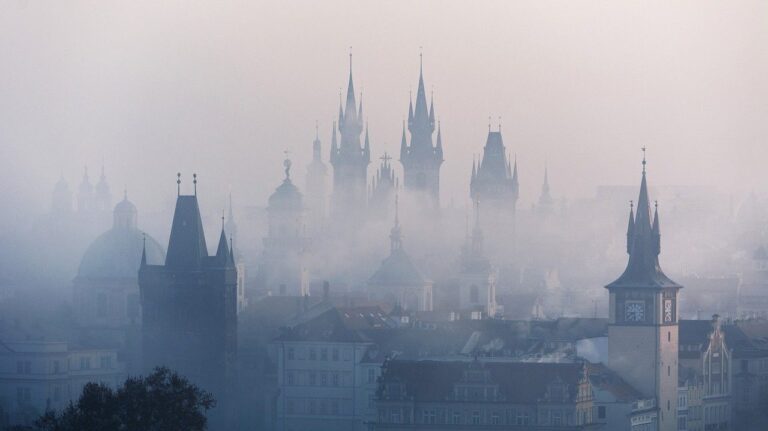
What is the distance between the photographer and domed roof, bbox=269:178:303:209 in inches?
7013

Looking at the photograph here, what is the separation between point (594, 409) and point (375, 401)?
349 inches

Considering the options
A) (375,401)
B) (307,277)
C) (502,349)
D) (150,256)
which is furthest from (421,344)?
(307,277)

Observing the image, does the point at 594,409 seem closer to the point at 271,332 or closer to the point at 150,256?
the point at 271,332

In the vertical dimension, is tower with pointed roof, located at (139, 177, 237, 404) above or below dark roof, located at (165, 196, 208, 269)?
below

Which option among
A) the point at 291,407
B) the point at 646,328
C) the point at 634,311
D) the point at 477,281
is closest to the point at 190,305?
the point at 291,407

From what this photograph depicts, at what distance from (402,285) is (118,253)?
18100mm

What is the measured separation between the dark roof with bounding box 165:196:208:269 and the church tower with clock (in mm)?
22944

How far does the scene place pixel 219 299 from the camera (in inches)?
5600

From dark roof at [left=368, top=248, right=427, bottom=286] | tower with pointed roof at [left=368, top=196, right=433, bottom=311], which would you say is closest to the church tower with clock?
tower with pointed roof at [left=368, top=196, right=433, bottom=311]

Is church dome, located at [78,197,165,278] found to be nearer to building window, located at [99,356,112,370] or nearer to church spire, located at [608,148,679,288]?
building window, located at [99,356,112,370]

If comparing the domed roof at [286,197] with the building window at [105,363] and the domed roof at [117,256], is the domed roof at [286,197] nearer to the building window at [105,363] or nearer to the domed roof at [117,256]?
the domed roof at [117,256]

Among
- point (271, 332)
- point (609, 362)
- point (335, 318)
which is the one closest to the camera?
point (609, 362)

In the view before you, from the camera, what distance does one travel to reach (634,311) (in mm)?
127688

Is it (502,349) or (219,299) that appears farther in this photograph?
(219,299)
